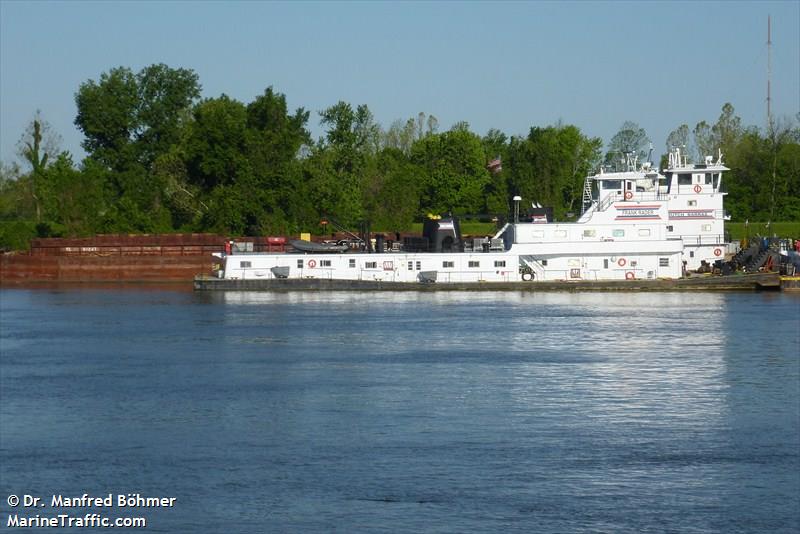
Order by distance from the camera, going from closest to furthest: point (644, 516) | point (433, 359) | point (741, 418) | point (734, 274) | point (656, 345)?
point (644, 516)
point (741, 418)
point (433, 359)
point (656, 345)
point (734, 274)

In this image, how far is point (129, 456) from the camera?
27.0 meters

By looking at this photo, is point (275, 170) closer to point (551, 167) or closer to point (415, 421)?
point (551, 167)

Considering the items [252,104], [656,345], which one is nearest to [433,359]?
[656,345]

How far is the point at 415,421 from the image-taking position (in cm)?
3041

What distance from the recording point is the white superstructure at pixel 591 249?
65.3 meters

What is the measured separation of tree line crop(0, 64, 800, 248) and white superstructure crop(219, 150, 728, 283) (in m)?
22.7

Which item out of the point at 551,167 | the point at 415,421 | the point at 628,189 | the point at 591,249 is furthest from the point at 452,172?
the point at 415,421

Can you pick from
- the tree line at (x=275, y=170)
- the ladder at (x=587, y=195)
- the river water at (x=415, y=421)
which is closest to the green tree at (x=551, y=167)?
the tree line at (x=275, y=170)

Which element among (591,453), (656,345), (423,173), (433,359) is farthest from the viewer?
(423,173)

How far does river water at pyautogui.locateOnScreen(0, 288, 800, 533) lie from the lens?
76.2 feet

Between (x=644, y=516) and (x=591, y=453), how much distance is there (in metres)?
4.36

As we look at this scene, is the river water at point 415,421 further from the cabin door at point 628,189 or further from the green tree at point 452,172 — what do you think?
the green tree at point 452,172

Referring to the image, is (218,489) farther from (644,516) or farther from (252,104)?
(252,104)

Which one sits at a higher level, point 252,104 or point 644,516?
point 252,104
